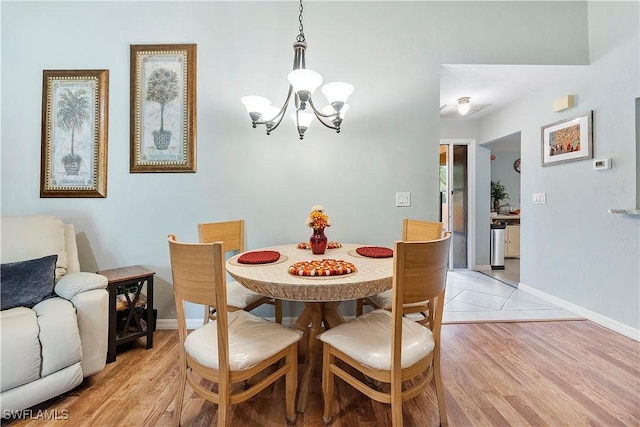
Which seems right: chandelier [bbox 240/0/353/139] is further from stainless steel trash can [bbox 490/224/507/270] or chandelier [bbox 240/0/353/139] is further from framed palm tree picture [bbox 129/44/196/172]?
stainless steel trash can [bbox 490/224/507/270]

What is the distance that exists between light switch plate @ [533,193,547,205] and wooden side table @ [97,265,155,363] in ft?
12.5

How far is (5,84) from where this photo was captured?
2182mm

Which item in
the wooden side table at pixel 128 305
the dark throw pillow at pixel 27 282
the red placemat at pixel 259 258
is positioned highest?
the red placemat at pixel 259 258

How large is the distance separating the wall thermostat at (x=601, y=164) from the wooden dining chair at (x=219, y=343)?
2.84m

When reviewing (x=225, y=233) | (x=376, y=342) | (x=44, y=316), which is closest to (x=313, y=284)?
(x=376, y=342)

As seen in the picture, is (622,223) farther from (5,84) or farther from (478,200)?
(5,84)

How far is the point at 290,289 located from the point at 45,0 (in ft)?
10.4

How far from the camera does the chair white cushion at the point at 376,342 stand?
3.54 ft

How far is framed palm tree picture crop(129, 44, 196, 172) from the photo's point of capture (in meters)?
2.20

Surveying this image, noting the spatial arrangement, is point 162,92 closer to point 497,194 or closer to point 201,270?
point 201,270

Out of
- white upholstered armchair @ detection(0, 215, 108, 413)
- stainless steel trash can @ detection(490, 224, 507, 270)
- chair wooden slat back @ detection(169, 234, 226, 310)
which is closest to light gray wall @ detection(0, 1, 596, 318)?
white upholstered armchair @ detection(0, 215, 108, 413)

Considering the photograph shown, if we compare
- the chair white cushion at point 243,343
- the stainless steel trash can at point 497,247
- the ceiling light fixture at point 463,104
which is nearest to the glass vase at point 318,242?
the chair white cushion at point 243,343

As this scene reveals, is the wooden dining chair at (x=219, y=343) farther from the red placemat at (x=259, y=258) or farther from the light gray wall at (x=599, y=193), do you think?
the light gray wall at (x=599, y=193)

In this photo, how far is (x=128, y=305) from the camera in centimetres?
188
